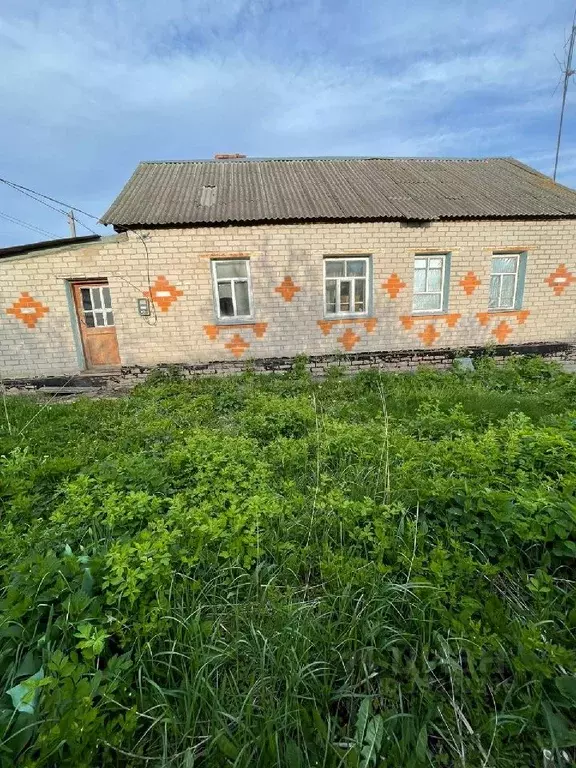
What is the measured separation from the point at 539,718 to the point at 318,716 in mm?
832

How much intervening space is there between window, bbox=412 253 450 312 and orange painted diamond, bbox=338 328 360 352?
145 cm

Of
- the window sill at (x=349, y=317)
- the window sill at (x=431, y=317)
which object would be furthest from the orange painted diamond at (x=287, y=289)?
the window sill at (x=431, y=317)

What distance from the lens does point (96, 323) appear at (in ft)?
23.4

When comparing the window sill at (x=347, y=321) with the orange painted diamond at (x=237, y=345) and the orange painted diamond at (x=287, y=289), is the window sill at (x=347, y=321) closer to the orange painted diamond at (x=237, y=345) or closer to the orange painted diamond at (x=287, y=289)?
the orange painted diamond at (x=287, y=289)

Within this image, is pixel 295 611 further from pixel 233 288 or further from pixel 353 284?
pixel 353 284

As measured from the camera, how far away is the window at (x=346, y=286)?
716 centimetres

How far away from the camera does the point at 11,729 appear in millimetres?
1137

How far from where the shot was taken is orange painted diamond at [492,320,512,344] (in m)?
7.70

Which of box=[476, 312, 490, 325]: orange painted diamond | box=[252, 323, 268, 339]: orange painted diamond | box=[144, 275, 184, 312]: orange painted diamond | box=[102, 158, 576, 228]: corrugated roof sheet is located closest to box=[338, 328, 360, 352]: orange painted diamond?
box=[252, 323, 268, 339]: orange painted diamond

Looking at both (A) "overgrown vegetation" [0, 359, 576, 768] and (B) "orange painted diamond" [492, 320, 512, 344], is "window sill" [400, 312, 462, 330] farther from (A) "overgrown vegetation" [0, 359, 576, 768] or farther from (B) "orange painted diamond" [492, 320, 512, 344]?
(A) "overgrown vegetation" [0, 359, 576, 768]

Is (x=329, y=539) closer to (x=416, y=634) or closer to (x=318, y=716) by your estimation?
(x=416, y=634)

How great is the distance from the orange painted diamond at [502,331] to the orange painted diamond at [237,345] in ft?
18.0

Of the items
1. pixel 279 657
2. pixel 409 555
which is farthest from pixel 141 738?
pixel 409 555

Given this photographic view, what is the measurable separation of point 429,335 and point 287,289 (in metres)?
3.23
